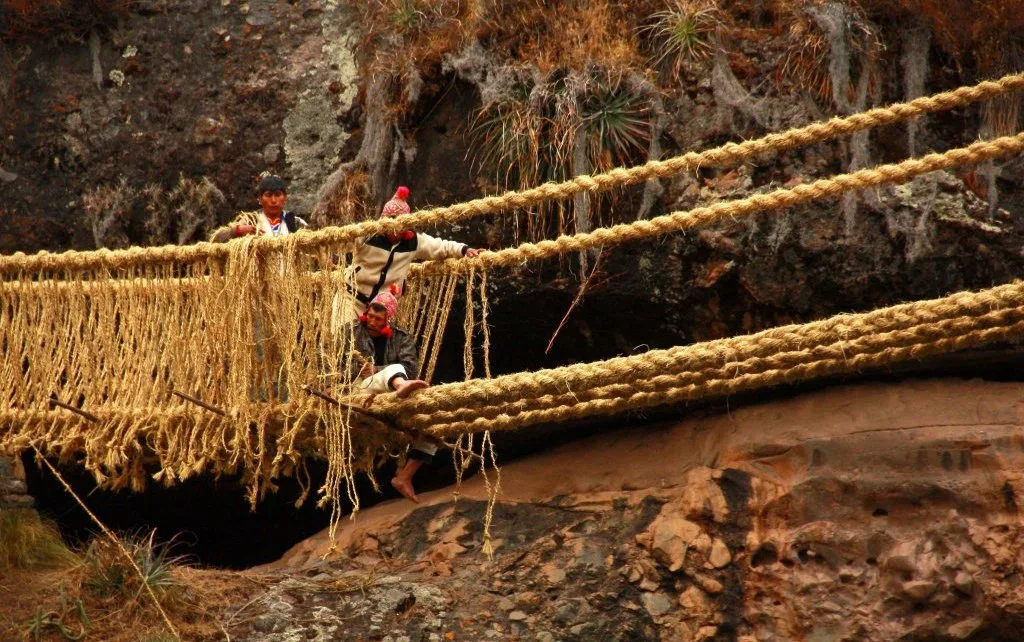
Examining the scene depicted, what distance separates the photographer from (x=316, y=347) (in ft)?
18.9

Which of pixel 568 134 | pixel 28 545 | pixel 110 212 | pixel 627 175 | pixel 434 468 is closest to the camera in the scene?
pixel 627 175

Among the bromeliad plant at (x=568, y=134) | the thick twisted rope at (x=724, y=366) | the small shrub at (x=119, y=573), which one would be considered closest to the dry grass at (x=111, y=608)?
the small shrub at (x=119, y=573)

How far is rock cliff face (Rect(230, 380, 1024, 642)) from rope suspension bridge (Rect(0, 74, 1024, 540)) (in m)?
0.48

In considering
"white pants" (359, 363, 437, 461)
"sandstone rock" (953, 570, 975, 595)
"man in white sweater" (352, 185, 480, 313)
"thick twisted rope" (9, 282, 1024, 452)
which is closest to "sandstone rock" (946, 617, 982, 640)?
"sandstone rock" (953, 570, 975, 595)

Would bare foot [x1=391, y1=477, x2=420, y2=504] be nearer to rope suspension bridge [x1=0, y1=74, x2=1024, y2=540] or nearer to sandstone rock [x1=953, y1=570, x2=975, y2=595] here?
rope suspension bridge [x1=0, y1=74, x2=1024, y2=540]

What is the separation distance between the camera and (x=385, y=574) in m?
5.90

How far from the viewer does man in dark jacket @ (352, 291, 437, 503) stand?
18.3 ft

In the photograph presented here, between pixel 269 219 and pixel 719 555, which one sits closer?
pixel 719 555

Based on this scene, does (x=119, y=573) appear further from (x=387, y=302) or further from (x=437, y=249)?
(x=437, y=249)

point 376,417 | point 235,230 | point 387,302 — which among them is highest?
point 235,230

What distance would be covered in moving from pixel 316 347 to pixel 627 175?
1.33 m

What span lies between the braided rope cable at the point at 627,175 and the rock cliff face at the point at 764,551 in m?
1.13

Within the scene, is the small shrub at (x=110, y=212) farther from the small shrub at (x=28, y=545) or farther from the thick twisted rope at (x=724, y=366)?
the thick twisted rope at (x=724, y=366)

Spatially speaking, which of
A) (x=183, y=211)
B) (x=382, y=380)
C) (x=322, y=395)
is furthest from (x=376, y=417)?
(x=183, y=211)
